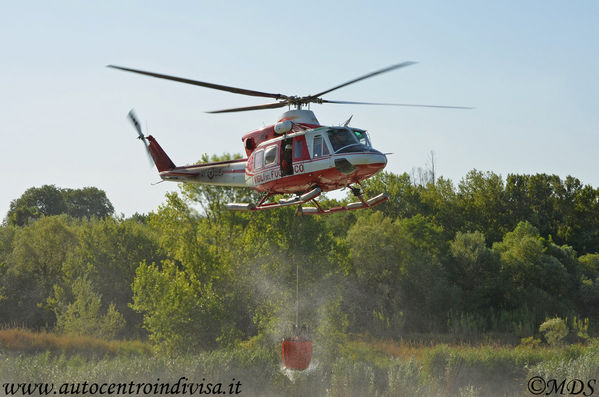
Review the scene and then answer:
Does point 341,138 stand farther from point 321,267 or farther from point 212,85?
point 321,267

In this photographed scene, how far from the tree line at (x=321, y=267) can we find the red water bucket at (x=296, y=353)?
1077 centimetres

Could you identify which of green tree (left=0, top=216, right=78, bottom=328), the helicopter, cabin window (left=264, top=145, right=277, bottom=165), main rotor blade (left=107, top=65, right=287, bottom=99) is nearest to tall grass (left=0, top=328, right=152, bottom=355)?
green tree (left=0, top=216, right=78, bottom=328)

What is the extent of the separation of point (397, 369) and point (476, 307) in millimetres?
23922

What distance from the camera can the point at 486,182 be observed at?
7469cm

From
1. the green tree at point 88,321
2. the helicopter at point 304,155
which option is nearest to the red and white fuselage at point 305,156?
the helicopter at point 304,155

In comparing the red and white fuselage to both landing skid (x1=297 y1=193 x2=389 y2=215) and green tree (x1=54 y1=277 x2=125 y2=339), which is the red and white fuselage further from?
green tree (x1=54 y1=277 x2=125 y2=339)

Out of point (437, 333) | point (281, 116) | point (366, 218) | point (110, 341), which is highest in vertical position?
point (281, 116)

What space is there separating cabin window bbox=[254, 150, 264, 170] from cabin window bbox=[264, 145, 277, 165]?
0.20m

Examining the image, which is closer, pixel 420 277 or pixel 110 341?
pixel 110 341

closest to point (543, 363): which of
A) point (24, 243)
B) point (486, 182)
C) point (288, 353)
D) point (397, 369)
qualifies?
point (397, 369)

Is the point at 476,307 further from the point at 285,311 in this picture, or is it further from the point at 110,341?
the point at 110,341

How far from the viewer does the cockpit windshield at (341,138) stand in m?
17.9

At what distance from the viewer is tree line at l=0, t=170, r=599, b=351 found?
40.8 m

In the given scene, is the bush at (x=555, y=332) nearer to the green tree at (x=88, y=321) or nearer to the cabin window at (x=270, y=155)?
the green tree at (x=88, y=321)
